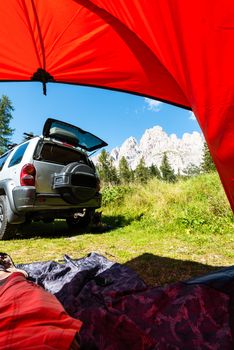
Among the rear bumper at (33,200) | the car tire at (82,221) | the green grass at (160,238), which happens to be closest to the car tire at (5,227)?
the green grass at (160,238)

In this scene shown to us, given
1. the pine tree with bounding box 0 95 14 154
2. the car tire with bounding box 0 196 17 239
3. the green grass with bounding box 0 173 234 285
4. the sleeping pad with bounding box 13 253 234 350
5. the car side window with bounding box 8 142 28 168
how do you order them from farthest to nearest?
the pine tree with bounding box 0 95 14 154 < the car side window with bounding box 8 142 28 168 < the car tire with bounding box 0 196 17 239 < the green grass with bounding box 0 173 234 285 < the sleeping pad with bounding box 13 253 234 350

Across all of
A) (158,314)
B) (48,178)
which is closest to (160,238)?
(48,178)

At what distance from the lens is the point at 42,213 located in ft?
20.4

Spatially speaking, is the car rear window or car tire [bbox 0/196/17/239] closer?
car tire [bbox 0/196/17/239]

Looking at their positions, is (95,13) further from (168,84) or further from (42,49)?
(168,84)

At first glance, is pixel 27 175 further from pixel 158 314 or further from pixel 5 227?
pixel 158 314

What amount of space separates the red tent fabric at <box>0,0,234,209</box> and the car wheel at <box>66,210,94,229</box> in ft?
12.7

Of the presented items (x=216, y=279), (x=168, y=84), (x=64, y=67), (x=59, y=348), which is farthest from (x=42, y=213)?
(x=59, y=348)

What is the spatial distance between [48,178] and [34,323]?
4.99m

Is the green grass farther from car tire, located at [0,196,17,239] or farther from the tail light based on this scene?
the tail light

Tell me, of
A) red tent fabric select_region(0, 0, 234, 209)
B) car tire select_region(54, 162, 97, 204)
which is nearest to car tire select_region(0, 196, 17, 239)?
car tire select_region(54, 162, 97, 204)

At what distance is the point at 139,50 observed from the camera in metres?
3.44

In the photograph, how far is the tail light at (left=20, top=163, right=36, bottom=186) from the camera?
593cm

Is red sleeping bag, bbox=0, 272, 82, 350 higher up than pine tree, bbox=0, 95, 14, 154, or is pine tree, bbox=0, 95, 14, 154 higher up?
pine tree, bbox=0, 95, 14, 154
